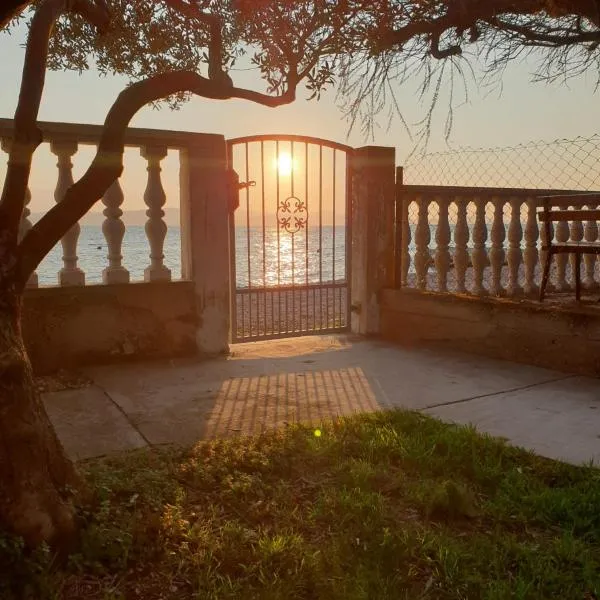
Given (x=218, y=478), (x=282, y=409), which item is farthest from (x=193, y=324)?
(x=218, y=478)

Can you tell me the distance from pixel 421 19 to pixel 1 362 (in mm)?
3452

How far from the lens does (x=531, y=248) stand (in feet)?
23.2

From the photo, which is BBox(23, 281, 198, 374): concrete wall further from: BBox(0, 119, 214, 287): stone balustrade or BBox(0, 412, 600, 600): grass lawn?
BBox(0, 412, 600, 600): grass lawn

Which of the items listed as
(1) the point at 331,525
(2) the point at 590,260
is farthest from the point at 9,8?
(2) the point at 590,260

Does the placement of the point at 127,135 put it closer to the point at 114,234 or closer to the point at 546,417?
the point at 114,234

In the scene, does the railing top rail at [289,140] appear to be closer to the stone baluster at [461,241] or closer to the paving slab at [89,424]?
the stone baluster at [461,241]

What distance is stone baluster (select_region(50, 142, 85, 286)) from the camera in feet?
16.3

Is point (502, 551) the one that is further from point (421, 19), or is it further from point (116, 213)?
point (116, 213)

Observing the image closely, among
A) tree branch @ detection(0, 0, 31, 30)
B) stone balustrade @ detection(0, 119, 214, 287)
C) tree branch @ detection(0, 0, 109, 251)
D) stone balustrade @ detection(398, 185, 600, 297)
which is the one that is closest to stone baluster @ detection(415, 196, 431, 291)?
stone balustrade @ detection(398, 185, 600, 297)

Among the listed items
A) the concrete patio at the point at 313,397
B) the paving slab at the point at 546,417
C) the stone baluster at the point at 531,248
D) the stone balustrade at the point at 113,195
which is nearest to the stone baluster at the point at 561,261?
the stone baluster at the point at 531,248

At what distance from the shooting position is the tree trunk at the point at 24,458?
2078 millimetres

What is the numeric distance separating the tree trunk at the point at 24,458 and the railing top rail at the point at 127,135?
3097 millimetres

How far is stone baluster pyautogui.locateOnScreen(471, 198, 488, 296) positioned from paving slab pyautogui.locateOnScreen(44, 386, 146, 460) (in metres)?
4.18

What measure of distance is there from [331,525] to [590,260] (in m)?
6.62
